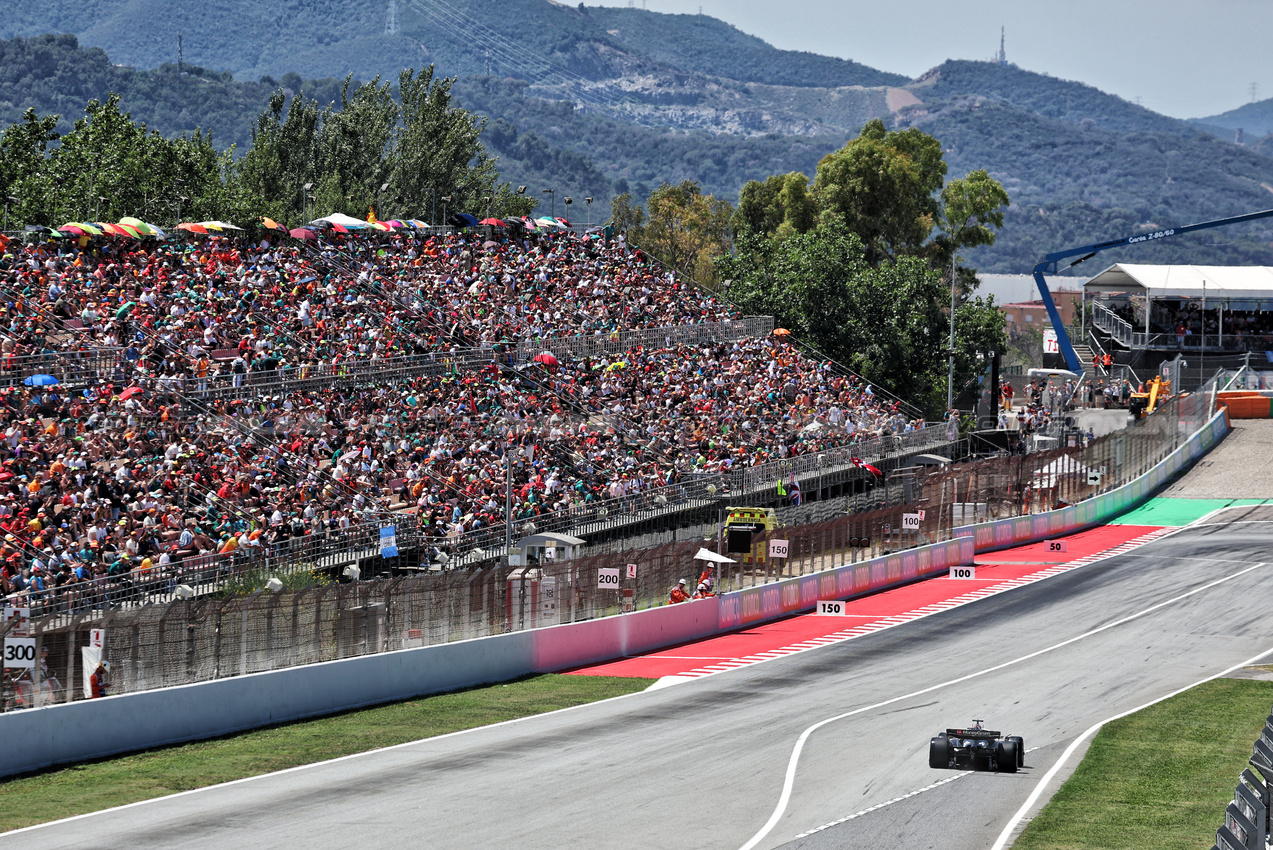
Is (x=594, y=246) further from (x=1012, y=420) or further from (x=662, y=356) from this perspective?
(x=1012, y=420)

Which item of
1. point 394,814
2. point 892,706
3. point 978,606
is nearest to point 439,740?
point 394,814

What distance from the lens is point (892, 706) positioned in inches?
1122

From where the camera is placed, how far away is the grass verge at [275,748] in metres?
20.2

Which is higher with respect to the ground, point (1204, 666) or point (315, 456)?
point (315, 456)

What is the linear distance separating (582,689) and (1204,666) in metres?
14.9

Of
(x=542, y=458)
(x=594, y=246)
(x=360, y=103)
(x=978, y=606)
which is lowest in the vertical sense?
(x=978, y=606)

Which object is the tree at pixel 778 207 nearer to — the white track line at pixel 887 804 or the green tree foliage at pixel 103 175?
the green tree foliage at pixel 103 175

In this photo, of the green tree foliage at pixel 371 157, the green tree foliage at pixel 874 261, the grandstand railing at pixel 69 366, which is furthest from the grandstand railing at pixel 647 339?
the green tree foliage at pixel 371 157

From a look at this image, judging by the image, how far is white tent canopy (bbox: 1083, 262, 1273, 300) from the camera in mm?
89625

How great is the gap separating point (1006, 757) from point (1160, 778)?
289 centimetres

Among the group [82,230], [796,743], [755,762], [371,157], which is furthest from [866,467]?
[371,157]

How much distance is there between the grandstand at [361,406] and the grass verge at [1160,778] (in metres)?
17.3

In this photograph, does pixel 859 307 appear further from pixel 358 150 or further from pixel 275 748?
pixel 275 748

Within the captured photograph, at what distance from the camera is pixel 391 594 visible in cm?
2856
